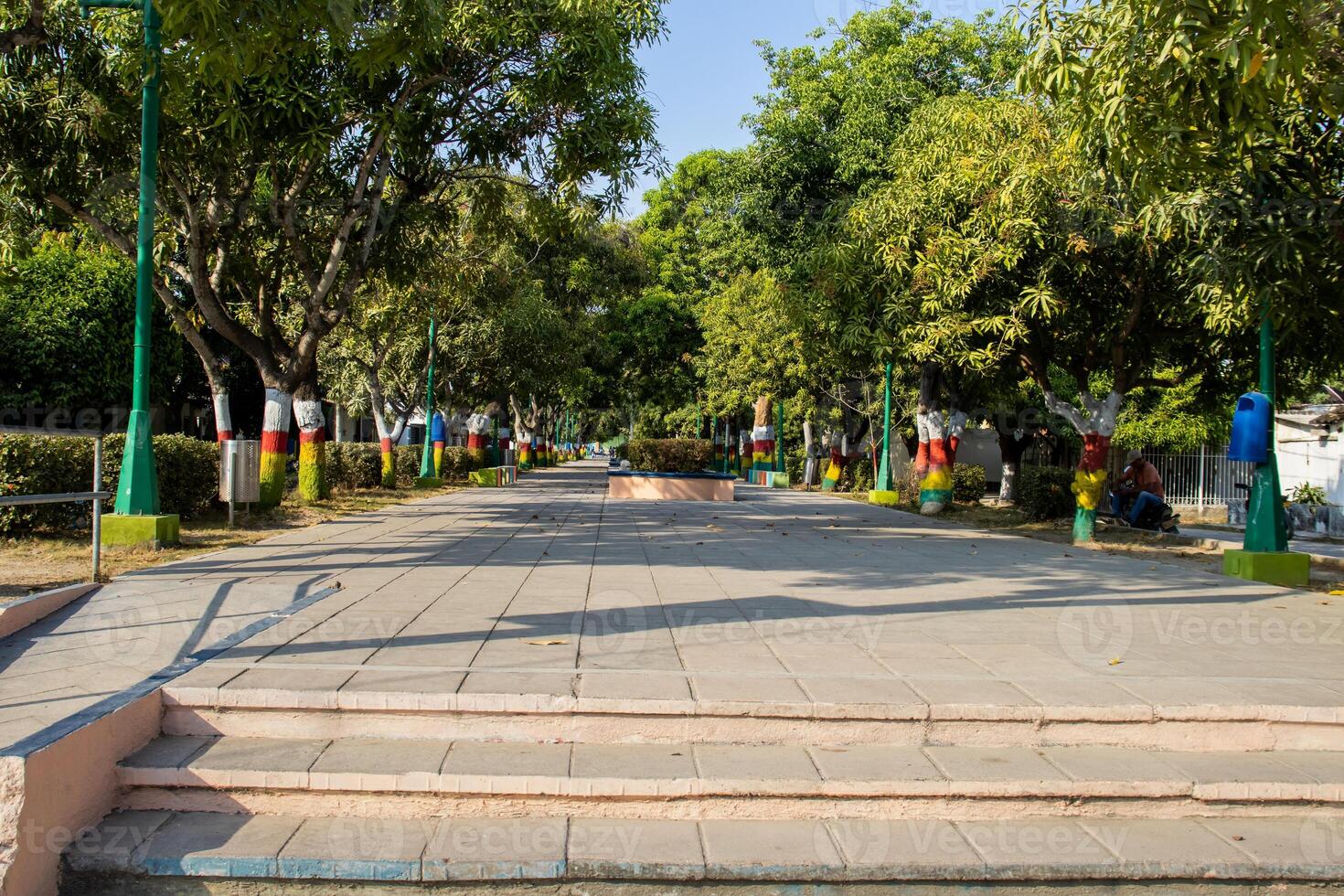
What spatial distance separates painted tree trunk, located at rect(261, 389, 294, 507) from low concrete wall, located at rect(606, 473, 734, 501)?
9.13 meters

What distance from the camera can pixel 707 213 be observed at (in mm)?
41594

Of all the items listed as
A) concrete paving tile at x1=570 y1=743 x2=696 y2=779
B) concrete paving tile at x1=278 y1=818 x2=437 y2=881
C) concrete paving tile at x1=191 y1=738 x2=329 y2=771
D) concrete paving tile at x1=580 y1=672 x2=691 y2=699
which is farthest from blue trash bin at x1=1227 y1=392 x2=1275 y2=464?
concrete paving tile at x1=191 y1=738 x2=329 y2=771

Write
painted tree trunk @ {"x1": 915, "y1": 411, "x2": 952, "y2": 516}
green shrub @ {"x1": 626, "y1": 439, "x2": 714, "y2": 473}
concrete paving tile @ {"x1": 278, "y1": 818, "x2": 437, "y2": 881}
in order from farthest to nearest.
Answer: green shrub @ {"x1": 626, "y1": 439, "x2": 714, "y2": 473}, painted tree trunk @ {"x1": 915, "y1": 411, "x2": 952, "y2": 516}, concrete paving tile @ {"x1": 278, "y1": 818, "x2": 437, "y2": 881}

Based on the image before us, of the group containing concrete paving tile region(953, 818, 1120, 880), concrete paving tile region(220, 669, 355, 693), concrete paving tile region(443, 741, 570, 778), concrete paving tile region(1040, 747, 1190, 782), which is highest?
concrete paving tile region(220, 669, 355, 693)

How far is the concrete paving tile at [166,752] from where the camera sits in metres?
4.36

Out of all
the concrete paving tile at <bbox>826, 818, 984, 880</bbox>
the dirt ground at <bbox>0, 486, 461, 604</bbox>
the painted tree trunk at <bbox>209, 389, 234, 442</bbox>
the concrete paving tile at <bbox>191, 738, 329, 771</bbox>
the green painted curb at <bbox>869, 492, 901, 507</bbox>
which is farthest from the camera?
the green painted curb at <bbox>869, 492, 901, 507</bbox>

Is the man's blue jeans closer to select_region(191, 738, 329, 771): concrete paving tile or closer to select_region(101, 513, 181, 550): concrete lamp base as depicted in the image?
select_region(101, 513, 181, 550): concrete lamp base

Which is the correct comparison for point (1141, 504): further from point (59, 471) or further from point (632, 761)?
point (59, 471)

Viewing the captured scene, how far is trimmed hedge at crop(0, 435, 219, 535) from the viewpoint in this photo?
1002 cm

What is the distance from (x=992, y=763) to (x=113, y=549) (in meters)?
8.73

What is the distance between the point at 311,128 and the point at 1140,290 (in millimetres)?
11388

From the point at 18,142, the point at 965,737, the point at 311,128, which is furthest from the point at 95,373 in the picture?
the point at 965,737

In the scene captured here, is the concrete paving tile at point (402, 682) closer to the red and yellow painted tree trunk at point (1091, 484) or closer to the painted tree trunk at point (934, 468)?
the red and yellow painted tree trunk at point (1091, 484)

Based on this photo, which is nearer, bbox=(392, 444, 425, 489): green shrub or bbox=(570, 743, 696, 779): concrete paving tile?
bbox=(570, 743, 696, 779): concrete paving tile
